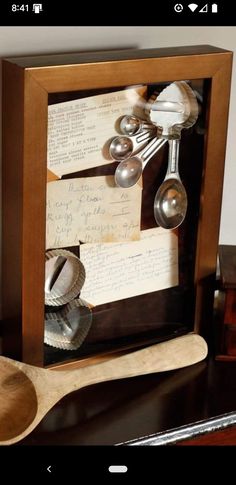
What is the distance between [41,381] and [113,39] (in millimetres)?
424

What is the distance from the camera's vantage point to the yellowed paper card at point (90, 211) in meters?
1.08

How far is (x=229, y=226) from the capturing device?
1.35 meters

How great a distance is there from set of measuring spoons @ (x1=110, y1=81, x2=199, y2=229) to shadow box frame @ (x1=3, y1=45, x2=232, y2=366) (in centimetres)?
2

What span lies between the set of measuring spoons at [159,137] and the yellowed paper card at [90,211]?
0.07 feet

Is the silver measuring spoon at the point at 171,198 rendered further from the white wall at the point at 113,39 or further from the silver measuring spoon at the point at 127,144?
the white wall at the point at 113,39

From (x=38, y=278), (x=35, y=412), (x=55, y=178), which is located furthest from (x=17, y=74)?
(x=35, y=412)

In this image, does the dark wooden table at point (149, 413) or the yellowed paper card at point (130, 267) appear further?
the yellowed paper card at point (130, 267)

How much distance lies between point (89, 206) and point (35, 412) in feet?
0.79

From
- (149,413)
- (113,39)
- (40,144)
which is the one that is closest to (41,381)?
(149,413)

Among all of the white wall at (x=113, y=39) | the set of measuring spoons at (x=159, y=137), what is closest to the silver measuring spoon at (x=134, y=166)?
the set of measuring spoons at (x=159, y=137)

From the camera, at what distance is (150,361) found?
1.15 meters

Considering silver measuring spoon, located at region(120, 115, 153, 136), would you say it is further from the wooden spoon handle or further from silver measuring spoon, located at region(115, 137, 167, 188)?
the wooden spoon handle
